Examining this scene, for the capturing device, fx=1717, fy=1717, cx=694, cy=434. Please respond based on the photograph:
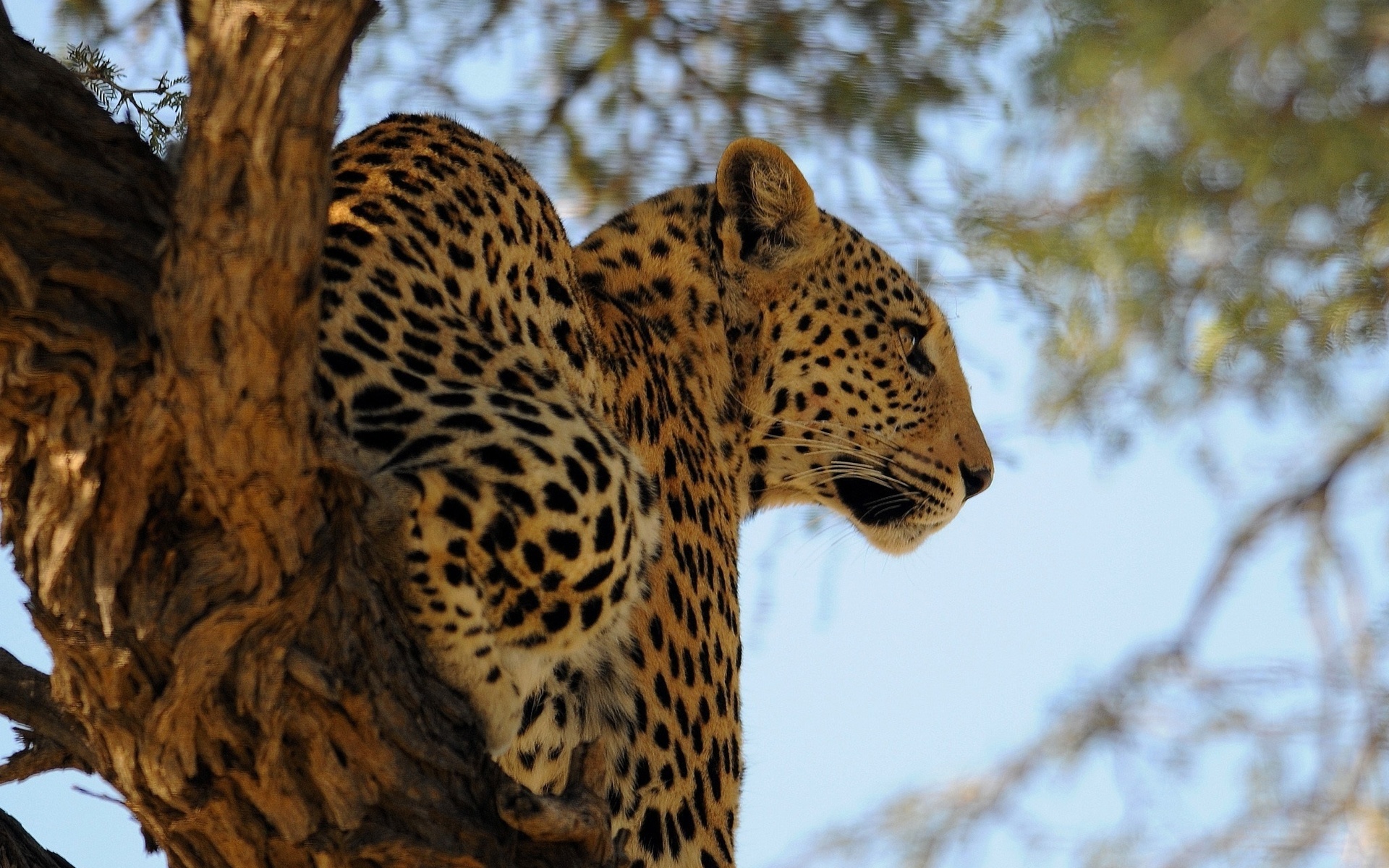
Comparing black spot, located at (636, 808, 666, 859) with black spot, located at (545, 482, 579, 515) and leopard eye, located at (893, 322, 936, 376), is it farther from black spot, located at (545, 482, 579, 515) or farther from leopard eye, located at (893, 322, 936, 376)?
leopard eye, located at (893, 322, 936, 376)

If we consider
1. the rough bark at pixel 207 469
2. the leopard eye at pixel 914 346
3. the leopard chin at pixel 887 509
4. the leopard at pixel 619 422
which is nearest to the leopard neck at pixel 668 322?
the leopard at pixel 619 422

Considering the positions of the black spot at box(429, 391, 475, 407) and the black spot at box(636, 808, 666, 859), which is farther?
the black spot at box(636, 808, 666, 859)

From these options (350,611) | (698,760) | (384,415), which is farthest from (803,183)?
(350,611)

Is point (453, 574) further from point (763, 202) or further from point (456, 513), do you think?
point (763, 202)

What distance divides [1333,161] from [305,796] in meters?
5.10

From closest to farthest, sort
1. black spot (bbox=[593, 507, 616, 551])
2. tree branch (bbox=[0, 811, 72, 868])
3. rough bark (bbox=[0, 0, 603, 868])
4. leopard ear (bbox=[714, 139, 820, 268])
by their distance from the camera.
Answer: rough bark (bbox=[0, 0, 603, 868]), black spot (bbox=[593, 507, 616, 551]), tree branch (bbox=[0, 811, 72, 868]), leopard ear (bbox=[714, 139, 820, 268])

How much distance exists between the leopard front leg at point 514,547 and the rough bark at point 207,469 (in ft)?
0.42

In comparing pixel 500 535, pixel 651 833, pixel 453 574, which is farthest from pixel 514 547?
pixel 651 833

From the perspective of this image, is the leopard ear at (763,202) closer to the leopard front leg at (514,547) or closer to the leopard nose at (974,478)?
the leopard nose at (974,478)

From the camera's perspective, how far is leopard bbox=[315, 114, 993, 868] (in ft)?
12.0

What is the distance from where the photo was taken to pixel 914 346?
6266 mm

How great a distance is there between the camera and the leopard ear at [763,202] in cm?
593

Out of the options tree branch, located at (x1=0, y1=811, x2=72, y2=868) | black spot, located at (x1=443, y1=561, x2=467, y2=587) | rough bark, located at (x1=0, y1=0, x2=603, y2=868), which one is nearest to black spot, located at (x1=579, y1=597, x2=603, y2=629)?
black spot, located at (x1=443, y1=561, x2=467, y2=587)

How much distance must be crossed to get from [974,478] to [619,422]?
1.83m
